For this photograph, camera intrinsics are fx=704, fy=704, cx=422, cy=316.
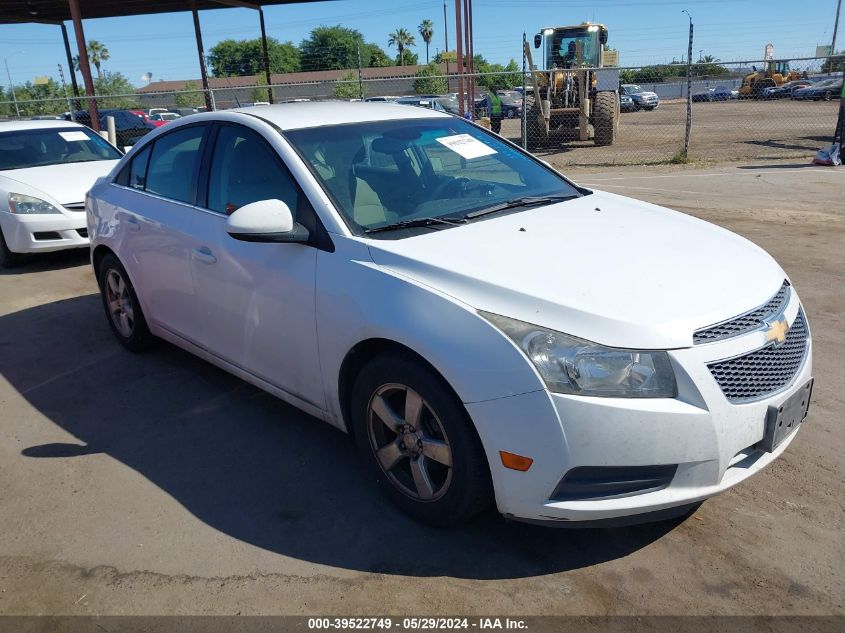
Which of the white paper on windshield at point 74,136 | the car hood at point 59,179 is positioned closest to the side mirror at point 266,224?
the car hood at point 59,179

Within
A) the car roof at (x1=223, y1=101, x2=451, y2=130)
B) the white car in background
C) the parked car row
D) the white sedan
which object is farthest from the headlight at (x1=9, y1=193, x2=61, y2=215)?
the car roof at (x1=223, y1=101, x2=451, y2=130)

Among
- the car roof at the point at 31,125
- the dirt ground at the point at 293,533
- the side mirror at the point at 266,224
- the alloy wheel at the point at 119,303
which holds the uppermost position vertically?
the car roof at the point at 31,125

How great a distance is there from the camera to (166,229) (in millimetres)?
4211

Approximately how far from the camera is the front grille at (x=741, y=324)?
2.45 m

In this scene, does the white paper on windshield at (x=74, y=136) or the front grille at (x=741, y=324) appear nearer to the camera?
the front grille at (x=741, y=324)

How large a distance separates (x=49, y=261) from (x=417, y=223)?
6.81m

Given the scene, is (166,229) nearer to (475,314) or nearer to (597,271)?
(475,314)

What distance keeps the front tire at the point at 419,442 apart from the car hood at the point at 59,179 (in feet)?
19.8

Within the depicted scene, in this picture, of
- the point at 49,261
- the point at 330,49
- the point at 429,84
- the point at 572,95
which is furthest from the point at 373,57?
the point at 49,261

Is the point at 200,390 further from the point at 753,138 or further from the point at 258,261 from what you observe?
the point at 753,138

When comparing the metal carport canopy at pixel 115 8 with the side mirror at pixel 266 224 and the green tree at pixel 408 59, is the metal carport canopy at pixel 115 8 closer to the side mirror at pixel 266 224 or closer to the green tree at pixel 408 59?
the side mirror at pixel 266 224

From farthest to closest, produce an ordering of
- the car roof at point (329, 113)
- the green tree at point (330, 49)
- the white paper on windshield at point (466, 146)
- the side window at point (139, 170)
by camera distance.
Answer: the green tree at point (330, 49) → the side window at point (139, 170) → the white paper on windshield at point (466, 146) → the car roof at point (329, 113)

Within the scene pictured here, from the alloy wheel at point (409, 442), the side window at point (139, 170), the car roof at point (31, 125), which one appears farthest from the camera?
the car roof at point (31, 125)

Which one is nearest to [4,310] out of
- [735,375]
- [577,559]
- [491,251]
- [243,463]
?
[243,463]
